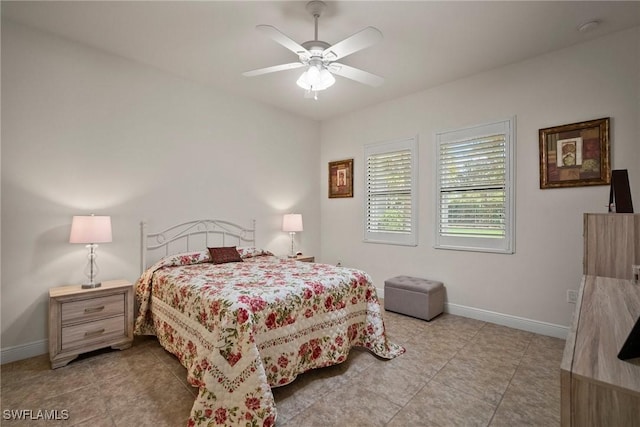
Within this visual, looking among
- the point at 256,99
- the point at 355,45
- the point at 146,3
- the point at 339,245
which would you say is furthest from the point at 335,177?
the point at 146,3

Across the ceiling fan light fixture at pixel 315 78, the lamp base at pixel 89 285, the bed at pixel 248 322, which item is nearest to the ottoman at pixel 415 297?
the bed at pixel 248 322

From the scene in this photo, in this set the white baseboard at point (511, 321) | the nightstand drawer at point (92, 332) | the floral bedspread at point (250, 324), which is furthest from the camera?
the white baseboard at point (511, 321)

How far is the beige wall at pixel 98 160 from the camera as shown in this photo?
2602 mm

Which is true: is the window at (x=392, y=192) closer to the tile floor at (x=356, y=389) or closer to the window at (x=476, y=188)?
the window at (x=476, y=188)

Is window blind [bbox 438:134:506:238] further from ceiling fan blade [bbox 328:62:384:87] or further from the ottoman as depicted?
ceiling fan blade [bbox 328:62:384:87]

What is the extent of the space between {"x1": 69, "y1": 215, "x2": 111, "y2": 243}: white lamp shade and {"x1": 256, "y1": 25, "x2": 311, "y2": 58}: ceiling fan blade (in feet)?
7.00

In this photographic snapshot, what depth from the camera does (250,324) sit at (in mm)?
1852

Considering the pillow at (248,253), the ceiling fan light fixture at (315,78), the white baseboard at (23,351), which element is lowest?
the white baseboard at (23,351)

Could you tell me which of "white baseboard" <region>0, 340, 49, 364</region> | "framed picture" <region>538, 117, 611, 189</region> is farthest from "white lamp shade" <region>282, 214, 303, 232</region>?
"framed picture" <region>538, 117, 611, 189</region>

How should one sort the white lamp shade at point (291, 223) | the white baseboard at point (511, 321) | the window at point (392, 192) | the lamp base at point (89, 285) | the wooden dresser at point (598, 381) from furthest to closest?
1. the white lamp shade at point (291, 223)
2. the window at point (392, 192)
3. the white baseboard at point (511, 321)
4. the lamp base at point (89, 285)
5. the wooden dresser at point (598, 381)

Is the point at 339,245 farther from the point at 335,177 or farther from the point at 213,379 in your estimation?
the point at 213,379

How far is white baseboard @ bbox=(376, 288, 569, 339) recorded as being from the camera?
Answer: 9.97 feet

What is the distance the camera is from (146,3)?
237 centimetres

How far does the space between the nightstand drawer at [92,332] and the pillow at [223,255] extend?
100 centimetres
